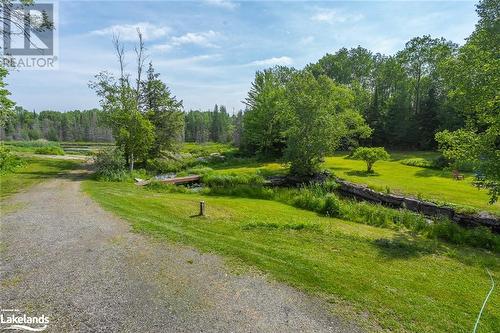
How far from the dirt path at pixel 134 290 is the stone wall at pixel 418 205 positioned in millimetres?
11659

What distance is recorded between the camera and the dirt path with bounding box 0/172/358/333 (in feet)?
18.2

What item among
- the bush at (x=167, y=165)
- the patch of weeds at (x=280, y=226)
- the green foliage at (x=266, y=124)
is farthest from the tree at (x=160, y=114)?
the patch of weeds at (x=280, y=226)

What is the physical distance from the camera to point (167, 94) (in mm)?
32125

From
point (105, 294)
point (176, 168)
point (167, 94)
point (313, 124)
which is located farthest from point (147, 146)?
point (105, 294)

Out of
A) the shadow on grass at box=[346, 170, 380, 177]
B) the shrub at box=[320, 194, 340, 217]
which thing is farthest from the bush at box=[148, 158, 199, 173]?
the shrub at box=[320, 194, 340, 217]

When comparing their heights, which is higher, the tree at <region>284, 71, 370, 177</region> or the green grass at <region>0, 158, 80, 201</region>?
the tree at <region>284, 71, 370, 177</region>

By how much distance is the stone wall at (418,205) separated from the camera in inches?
543

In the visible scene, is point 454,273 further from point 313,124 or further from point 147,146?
point 147,146

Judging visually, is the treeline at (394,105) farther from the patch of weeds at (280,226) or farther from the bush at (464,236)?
the patch of weeds at (280,226)

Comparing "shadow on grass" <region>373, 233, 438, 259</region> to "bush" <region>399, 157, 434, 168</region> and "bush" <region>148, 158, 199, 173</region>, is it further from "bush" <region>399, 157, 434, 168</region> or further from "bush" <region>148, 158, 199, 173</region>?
"bush" <region>148, 158, 199, 173</region>

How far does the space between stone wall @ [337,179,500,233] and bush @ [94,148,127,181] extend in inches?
648

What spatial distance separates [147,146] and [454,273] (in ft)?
79.5

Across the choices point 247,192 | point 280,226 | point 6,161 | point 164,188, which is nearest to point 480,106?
point 280,226

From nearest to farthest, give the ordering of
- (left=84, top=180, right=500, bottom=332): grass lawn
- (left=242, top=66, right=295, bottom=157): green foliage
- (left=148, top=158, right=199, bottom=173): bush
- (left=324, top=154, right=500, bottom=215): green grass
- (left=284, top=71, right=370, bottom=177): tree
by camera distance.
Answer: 1. (left=84, top=180, right=500, bottom=332): grass lawn
2. (left=324, top=154, right=500, bottom=215): green grass
3. (left=284, top=71, right=370, bottom=177): tree
4. (left=148, top=158, right=199, bottom=173): bush
5. (left=242, top=66, right=295, bottom=157): green foliage
